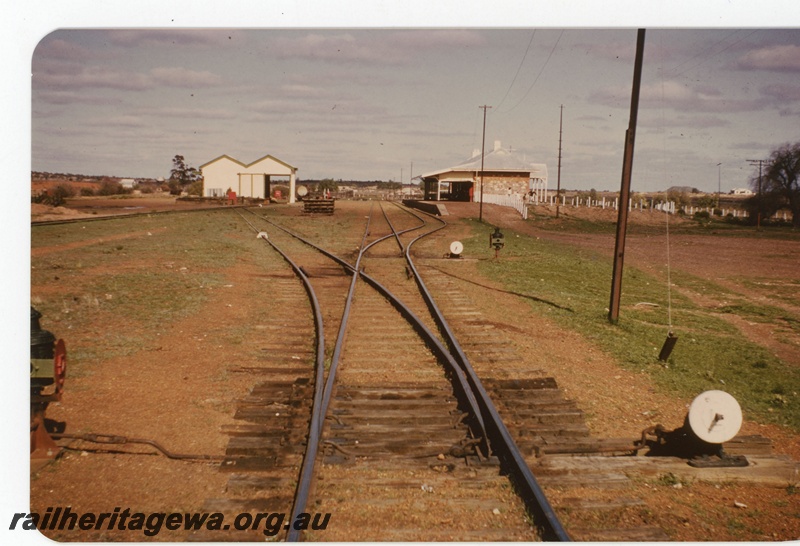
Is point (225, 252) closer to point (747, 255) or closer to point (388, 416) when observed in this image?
point (388, 416)

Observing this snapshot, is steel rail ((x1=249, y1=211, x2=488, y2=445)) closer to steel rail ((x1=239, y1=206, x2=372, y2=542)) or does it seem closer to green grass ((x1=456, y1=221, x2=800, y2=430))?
steel rail ((x1=239, y1=206, x2=372, y2=542))

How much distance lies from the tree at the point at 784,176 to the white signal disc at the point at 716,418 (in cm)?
4617

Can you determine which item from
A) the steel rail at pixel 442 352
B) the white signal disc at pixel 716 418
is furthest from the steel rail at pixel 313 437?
the white signal disc at pixel 716 418

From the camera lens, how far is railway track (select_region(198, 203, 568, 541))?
4.07 metres

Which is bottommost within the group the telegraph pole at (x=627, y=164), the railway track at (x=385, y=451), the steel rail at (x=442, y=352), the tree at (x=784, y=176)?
the railway track at (x=385, y=451)

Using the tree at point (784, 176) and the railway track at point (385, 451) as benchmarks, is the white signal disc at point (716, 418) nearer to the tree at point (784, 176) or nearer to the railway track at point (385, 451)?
the railway track at point (385, 451)

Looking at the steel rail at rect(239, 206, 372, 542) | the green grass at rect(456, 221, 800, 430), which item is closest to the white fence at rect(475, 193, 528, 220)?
the green grass at rect(456, 221, 800, 430)

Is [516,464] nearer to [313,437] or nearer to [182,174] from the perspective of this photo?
[313,437]

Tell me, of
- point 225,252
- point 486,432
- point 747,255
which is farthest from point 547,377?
point 747,255

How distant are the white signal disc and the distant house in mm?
58018

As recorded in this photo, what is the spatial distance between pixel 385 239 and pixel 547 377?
50.7 ft

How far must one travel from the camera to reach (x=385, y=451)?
5.00m

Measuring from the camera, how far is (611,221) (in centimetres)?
4544

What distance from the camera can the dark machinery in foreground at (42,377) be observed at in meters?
4.73
